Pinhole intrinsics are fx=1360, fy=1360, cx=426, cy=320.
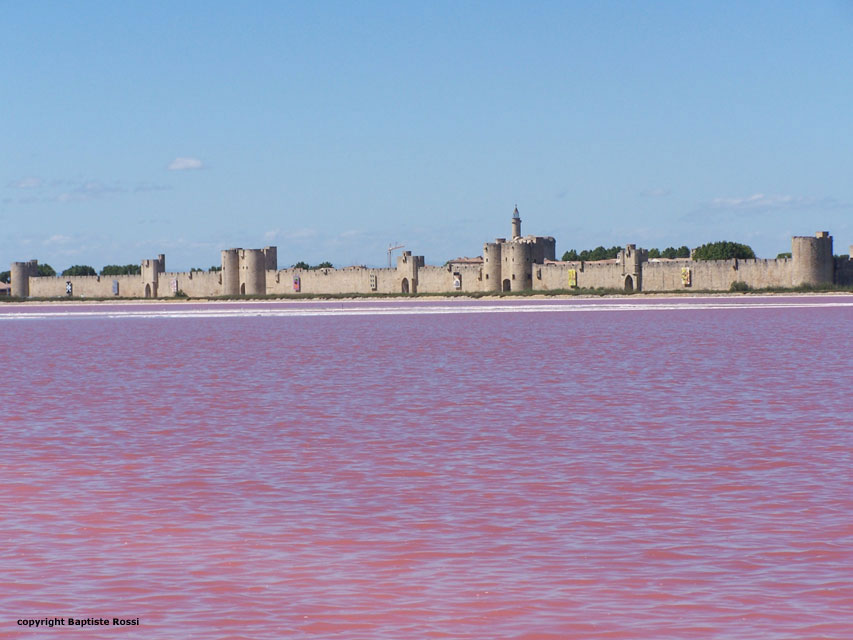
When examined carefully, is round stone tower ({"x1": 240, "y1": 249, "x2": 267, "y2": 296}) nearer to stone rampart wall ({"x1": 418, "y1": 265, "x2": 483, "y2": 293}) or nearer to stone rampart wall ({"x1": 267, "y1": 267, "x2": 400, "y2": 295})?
stone rampart wall ({"x1": 267, "y1": 267, "x2": 400, "y2": 295})

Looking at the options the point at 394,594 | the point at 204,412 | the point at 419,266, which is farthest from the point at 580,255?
the point at 394,594

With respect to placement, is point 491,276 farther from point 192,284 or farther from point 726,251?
point 192,284

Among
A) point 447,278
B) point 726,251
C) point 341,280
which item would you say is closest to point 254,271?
point 341,280

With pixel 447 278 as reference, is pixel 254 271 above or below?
above

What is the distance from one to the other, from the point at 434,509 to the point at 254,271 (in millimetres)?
90955

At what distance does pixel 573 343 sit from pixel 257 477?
2095 centimetres

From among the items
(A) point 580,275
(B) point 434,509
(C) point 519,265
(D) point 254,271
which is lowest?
(B) point 434,509

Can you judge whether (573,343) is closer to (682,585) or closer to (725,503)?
(725,503)

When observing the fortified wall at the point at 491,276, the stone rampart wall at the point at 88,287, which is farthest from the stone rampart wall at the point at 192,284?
the stone rampart wall at the point at 88,287

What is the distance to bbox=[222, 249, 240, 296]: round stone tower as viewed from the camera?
323ft

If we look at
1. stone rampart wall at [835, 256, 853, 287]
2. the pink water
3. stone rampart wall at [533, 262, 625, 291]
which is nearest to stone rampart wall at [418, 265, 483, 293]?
stone rampart wall at [533, 262, 625, 291]

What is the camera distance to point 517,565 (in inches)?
243

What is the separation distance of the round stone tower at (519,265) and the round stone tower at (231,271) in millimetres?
21842

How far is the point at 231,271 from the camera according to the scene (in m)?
98.7
